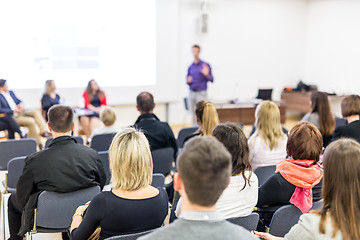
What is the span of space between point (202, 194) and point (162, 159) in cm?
259

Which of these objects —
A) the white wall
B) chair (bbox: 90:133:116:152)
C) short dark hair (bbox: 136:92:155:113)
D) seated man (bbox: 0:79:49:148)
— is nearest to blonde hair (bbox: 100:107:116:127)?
chair (bbox: 90:133:116:152)

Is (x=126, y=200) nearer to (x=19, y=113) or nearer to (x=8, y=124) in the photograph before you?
(x=8, y=124)

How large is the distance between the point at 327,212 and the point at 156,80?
6801 mm

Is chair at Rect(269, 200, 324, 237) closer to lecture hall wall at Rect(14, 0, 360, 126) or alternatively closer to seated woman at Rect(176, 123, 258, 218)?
seated woman at Rect(176, 123, 258, 218)

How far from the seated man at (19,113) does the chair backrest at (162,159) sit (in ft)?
10.3

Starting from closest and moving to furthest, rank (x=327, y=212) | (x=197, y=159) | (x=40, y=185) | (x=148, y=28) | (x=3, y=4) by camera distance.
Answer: (x=197, y=159) → (x=327, y=212) → (x=40, y=185) → (x=3, y=4) → (x=148, y=28)

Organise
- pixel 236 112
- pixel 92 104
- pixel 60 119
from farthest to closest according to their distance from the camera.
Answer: pixel 236 112, pixel 92 104, pixel 60 119

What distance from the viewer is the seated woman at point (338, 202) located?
1.50 metres

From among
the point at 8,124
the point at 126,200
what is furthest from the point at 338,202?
the point at 8,124

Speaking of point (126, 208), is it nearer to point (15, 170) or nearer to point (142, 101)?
point (15, 170)

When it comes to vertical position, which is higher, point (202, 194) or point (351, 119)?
point (202, 194)

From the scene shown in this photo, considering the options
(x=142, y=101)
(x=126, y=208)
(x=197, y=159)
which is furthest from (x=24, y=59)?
(x=197, y=159)

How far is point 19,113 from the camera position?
6.41 metres

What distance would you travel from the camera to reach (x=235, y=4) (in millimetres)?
8820
